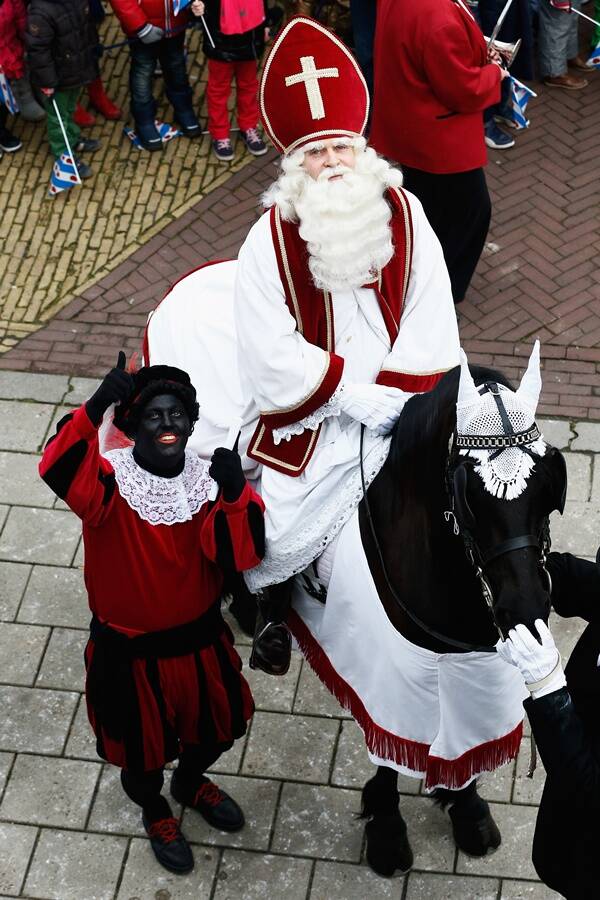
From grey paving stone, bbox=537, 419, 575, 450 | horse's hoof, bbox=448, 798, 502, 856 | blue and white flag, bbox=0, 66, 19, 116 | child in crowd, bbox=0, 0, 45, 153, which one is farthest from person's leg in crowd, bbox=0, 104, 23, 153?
horse's hoof, bbox=448, 798, 502, 856

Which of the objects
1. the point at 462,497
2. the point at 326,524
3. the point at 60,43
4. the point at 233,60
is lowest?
the point at 233,60

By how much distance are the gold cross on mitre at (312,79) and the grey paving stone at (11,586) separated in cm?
306

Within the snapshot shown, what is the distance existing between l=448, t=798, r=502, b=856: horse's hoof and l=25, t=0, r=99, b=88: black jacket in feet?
18.5

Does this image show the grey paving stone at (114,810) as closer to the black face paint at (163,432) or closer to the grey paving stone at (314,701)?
the grey paving stone at (314,701)

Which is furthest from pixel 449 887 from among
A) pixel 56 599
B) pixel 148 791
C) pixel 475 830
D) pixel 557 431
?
pixel 557 431

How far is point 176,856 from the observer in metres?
5.13

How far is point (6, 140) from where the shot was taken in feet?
29.9

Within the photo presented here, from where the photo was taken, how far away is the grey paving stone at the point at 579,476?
6457 mm

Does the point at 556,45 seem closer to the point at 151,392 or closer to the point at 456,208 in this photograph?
the point at 456,208

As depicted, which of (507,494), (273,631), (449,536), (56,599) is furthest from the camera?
(56,599)

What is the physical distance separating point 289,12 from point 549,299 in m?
3.50

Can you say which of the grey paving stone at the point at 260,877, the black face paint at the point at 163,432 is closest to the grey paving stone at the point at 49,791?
the grey paving stone at the point at 260,877

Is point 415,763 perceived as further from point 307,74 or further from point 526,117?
point 526,117

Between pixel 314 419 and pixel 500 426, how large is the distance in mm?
1244
